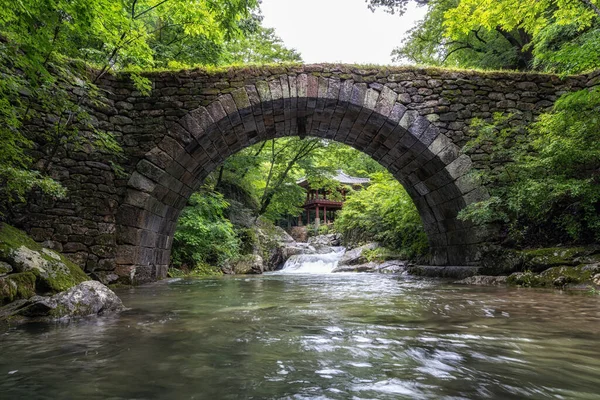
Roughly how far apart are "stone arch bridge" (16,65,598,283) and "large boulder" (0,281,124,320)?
9.25 ft

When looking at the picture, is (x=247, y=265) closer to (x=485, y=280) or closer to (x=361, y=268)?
(x=361, y=268)

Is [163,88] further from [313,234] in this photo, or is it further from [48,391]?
[313,234]

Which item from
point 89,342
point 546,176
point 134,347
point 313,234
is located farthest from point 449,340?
point 313,234

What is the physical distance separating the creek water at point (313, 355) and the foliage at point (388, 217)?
654 cm

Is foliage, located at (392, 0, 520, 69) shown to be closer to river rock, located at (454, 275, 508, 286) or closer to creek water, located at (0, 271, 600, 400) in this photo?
river rock, located at (454, 275, 508, 286)

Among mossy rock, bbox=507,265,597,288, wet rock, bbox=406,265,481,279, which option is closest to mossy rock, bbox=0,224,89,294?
mossy rock, bbox=507,265,597,288

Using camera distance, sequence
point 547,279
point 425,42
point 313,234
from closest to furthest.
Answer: point 547,279, point 425,42, point 313,234

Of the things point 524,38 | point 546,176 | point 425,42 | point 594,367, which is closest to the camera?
point 594,367

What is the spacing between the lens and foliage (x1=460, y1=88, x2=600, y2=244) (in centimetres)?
487

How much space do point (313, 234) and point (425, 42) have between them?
17.4 metres

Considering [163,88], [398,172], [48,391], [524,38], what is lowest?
[48,391]

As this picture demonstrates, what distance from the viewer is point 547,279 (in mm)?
4637

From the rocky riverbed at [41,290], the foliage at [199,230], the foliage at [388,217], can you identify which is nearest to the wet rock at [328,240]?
the foliage at [388,217]

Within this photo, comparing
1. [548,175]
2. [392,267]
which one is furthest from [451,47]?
[548,175]
